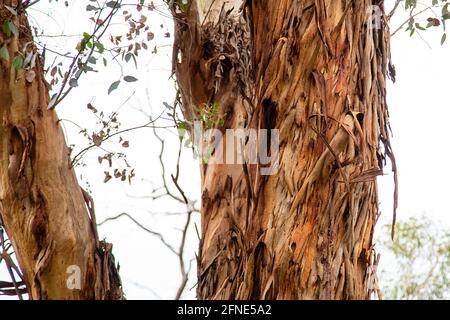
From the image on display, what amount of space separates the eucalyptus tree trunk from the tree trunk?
1.80ft

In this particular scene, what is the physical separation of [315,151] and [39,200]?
37.2 inches

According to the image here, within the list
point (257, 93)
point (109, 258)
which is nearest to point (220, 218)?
point (109, 258)

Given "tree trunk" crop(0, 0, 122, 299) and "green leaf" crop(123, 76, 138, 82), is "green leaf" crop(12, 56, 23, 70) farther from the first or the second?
"green leaf" crop(123, 76, 138, 82)

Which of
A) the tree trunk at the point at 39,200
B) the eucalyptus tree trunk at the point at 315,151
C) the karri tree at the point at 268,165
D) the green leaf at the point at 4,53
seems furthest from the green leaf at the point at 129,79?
the eucalyptus tree trunk at the point at 315,151

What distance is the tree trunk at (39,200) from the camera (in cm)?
236

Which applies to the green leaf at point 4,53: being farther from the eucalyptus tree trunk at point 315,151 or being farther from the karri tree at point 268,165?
the eucalyptus tree trunk at point 315,151

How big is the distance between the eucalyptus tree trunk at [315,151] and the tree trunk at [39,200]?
0.55 m

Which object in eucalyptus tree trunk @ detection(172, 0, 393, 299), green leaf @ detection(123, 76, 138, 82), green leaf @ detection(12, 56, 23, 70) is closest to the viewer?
eucalyptus tree trunk @ detection(172, 0, 393, 299)

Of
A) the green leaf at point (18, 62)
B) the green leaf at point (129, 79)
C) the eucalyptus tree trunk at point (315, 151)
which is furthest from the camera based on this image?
the green leaf at point (129, 79)

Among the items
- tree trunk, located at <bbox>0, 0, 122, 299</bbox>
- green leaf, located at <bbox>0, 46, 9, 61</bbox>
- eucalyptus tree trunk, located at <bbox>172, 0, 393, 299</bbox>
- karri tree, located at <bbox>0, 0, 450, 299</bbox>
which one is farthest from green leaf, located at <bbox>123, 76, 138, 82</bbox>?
eucalyptus tree trunk, located at <bbox>172, 0, 393, 299</bbox>

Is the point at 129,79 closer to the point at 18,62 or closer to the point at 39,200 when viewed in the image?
the point at 18,62

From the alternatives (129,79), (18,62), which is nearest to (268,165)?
(129,79)

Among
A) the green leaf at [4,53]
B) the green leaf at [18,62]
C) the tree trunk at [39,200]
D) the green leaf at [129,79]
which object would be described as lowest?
the tree trunk at [39,200]

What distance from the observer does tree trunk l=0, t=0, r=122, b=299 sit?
2361 millimetres
